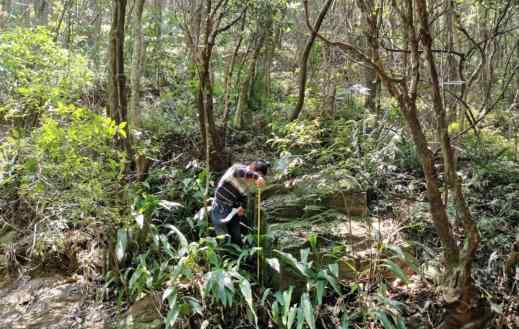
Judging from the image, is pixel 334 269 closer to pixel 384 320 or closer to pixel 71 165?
pixel 384 320

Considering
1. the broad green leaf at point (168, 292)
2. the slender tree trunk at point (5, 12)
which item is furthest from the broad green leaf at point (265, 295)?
the slender tree trunk at point (5, 12)

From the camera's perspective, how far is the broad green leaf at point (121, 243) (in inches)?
199

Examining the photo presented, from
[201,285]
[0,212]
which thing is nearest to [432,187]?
[201,285]

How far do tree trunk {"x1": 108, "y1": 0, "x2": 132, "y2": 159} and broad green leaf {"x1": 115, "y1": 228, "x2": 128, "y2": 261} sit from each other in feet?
3.16

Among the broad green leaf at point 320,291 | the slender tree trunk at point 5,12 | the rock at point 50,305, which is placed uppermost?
the slender tree trunk at point 5,12

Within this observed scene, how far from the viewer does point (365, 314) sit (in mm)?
4312

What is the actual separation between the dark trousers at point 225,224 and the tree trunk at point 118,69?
1.32 metres

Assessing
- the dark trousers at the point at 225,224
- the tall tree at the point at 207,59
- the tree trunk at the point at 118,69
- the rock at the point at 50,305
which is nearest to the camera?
the rock at the point at 50,305

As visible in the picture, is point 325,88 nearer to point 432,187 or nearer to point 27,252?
point 432,187

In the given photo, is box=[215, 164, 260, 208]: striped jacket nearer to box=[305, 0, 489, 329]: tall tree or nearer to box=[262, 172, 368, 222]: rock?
box=[262, 172, 368, 222]: rock

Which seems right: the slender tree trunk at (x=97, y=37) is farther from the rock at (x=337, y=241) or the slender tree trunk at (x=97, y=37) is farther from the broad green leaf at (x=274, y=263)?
the broad green leaf at (x=274, y=263)

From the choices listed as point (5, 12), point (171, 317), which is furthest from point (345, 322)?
point (5, 12)

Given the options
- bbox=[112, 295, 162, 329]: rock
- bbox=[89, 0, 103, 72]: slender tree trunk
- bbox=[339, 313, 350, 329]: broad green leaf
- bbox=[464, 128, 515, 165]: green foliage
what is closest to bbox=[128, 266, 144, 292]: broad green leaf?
bbox=[112, 295, 162, 329]: rock

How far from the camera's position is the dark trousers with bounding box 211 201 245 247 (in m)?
5.33
